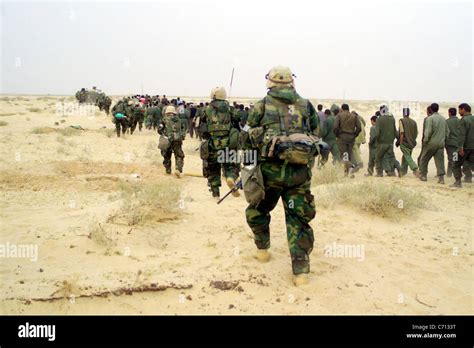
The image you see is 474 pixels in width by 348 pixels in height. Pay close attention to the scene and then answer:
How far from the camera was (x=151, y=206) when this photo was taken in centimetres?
538

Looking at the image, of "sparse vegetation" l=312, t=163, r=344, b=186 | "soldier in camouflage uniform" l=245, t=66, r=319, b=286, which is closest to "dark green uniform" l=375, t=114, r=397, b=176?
"sparse vegetation" l=312, t=163, r=344, b=186

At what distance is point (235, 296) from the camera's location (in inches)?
134

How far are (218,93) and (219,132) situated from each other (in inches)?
25.0

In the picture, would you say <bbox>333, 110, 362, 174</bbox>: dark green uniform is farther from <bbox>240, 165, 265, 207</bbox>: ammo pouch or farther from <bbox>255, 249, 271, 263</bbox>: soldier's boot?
<bbox>240, 165, 265, 207</bbox>: ammo pouch

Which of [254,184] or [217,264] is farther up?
[254,184]

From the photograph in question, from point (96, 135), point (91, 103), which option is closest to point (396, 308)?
point (96, 135)

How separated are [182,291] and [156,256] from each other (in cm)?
85

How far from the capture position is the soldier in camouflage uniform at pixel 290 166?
354cm

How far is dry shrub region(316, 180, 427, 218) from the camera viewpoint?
19.2 feet

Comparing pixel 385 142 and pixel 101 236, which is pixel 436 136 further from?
pixel 101 236

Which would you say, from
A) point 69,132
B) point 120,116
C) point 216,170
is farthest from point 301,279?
point 69,132
